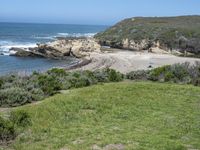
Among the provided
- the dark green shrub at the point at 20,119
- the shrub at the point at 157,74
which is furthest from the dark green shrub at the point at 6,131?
the shrub at the point at 157,74

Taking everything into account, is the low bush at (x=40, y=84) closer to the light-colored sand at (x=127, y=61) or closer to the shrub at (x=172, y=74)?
the shrub at (x=172, y=74)

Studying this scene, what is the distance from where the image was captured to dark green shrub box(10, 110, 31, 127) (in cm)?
1098

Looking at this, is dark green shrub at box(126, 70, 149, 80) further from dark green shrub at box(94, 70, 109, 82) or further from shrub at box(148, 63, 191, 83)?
dark green shrub at box(94, 70, 109, 82)

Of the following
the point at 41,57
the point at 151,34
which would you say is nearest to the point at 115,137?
the point at 41,57

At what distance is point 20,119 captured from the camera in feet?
36.4

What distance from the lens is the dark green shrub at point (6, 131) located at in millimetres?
9984

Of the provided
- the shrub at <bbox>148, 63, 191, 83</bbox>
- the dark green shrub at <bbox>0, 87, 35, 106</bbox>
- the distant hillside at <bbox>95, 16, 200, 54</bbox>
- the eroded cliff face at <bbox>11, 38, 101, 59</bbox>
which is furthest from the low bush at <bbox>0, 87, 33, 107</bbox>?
the distant hillside at <bbox>95, 16, 200, 54</bbox>

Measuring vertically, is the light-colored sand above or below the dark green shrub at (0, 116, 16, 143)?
below

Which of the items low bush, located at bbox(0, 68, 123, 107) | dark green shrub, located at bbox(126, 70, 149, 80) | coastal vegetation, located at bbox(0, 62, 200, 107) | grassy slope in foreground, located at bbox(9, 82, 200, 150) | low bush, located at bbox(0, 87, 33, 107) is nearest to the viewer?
grassy slope in foreground, located at bbox(9, 82, 200, 150)

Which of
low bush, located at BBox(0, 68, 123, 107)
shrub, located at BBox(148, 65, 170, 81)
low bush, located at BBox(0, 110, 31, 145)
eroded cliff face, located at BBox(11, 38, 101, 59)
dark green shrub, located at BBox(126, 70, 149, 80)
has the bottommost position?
eroded cliff face, located at BBox(11, 38, 101, 59)

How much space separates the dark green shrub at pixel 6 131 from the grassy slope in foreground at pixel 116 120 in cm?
20

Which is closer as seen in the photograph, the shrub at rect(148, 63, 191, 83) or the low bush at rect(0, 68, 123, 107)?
the low bush at rect(0, 68, 123, 107)

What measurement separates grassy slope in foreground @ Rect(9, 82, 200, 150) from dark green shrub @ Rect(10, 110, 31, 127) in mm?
225

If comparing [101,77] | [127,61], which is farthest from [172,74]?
[127,61]
